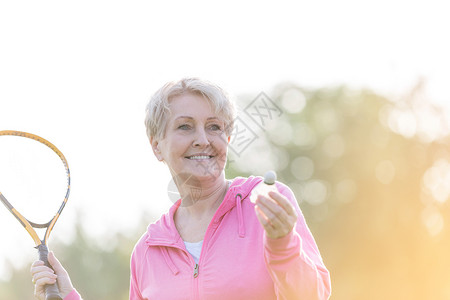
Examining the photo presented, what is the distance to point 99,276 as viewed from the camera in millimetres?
38094

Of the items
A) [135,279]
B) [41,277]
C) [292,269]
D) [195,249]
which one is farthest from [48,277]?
[292,269]

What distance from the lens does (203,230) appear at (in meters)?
4.97

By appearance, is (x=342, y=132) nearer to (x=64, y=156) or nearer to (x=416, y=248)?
(x=416, y=248)

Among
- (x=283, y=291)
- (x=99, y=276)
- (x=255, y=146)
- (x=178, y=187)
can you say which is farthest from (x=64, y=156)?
(x=99, y=276)

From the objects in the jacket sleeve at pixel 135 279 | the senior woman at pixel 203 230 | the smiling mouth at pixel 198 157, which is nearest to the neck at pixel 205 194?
the senior woman at pixel 203 230

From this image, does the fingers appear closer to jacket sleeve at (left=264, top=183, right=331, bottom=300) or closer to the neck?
the neck

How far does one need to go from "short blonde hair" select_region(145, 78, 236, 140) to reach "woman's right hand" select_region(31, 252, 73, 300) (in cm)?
109

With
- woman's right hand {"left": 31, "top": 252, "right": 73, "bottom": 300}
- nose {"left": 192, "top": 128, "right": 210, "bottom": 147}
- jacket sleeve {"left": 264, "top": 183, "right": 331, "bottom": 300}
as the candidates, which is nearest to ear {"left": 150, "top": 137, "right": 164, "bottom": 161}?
nose {"left": 192, "top": 128, "right": 210, "bottom": 147}

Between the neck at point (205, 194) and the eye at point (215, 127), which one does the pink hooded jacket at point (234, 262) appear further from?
the eye at point (215, 127)

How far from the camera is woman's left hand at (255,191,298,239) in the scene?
3.92 metres

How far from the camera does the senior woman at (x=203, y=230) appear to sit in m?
4.50

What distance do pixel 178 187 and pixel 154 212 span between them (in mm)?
28699

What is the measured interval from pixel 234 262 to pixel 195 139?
0.83 meters

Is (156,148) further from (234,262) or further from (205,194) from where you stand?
(234,262)
